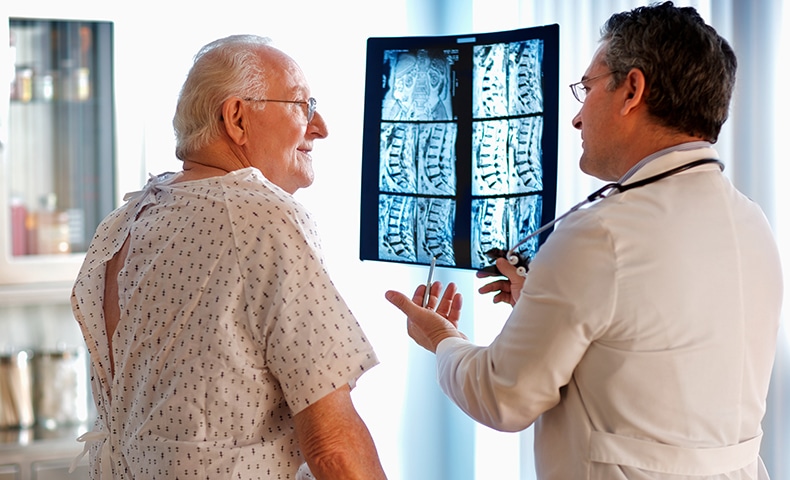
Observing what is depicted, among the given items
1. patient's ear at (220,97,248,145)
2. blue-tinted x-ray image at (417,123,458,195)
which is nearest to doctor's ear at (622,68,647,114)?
blue-tinted x-ray image at (417,123,458,195)

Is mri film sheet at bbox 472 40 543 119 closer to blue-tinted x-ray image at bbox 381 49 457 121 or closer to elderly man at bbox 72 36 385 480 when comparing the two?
blue-tinted x-ray image at bbox 381 49 457 121

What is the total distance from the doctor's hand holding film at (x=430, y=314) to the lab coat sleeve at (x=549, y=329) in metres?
Result: 0.23

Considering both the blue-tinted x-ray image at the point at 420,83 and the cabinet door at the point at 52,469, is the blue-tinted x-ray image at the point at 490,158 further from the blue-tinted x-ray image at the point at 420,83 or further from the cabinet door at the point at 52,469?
the cabinet door at the point at 52,469

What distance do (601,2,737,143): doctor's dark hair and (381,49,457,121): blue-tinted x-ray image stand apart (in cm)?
51

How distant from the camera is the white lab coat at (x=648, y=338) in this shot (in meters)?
1.17

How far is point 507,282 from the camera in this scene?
167 cm

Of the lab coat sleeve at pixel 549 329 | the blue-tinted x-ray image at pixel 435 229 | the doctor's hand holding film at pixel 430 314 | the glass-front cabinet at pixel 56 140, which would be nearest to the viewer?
the lab coat sleeve at pixel 549 329

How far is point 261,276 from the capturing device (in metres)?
1.19

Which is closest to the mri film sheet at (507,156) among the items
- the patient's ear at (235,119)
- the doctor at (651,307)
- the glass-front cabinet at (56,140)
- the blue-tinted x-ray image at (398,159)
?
the blue-tinted x-ray image at (398,159)

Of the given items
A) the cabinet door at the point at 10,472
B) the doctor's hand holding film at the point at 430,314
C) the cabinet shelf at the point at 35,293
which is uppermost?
A: the doctor's hand holding film at the point at 430,314

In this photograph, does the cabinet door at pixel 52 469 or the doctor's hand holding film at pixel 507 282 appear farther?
the cabinet door at pixel 52 469

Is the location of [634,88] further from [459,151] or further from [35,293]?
[35,293]

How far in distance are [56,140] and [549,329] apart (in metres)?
1.88

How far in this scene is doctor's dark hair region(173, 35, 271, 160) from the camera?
4.54 ft
